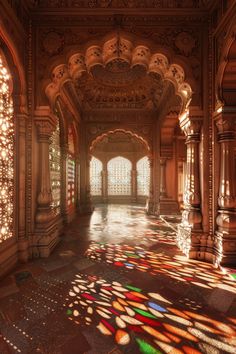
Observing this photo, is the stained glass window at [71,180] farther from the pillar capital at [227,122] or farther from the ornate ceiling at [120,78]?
the pillar capital at [227,122]

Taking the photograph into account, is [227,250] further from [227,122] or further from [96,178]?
[96,178]

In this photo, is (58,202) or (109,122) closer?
(58,202)

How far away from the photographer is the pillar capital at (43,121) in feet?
12.7

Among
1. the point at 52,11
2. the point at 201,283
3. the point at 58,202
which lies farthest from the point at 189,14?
the point at 58,202

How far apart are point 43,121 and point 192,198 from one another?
10.9 ft

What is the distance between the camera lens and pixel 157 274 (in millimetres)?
3139

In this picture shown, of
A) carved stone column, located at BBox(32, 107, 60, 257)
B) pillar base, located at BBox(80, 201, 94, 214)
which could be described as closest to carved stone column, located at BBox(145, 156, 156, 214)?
pillar base, located at BBox(80, 201, 94, 214)

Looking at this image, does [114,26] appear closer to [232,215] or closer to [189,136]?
[189,136]

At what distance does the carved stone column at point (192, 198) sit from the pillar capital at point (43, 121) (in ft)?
9.08

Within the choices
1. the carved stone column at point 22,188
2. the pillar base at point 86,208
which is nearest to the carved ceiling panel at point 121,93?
the carved stone column at point 22,188

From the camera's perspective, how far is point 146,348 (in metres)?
1.73

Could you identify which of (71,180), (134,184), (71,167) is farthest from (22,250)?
(134,184)

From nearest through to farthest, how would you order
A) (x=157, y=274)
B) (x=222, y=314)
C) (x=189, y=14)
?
(x=222, y=314)
(x=157, y=274)
(x=189, y=14)

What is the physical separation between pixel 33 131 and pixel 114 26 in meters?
2.62
